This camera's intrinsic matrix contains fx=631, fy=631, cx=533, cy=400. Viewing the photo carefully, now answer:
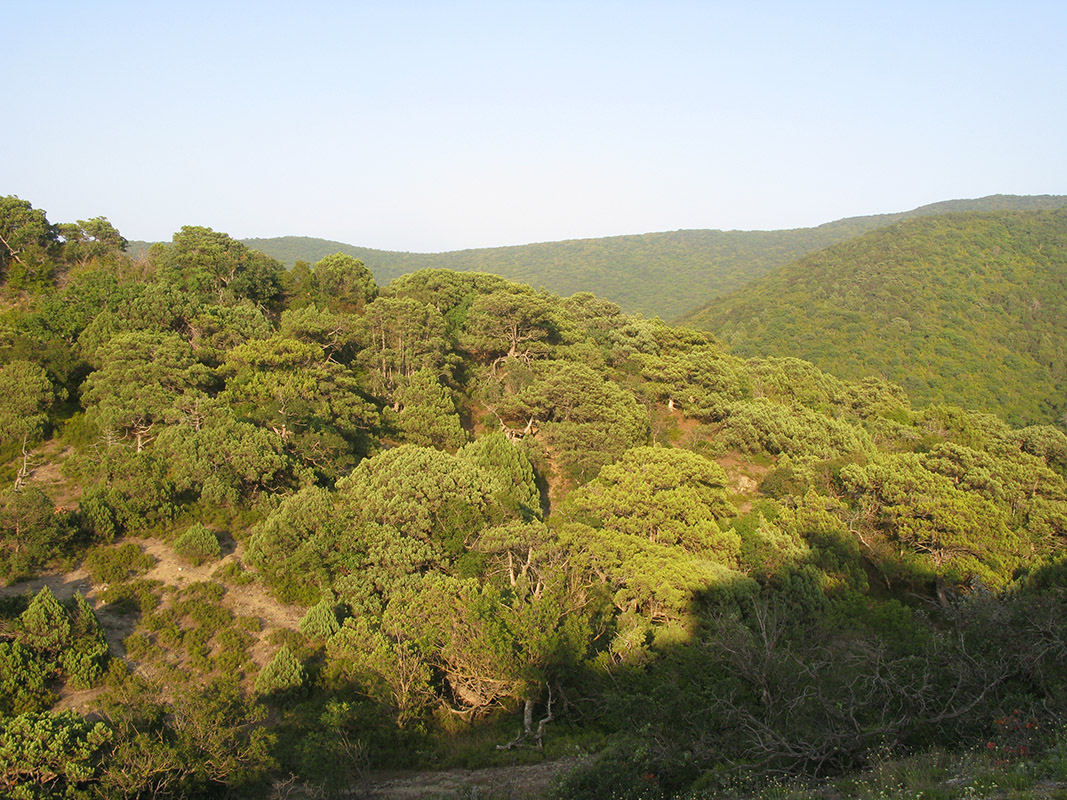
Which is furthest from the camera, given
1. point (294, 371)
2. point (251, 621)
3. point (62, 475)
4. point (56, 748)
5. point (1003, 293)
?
point (1003, 293)

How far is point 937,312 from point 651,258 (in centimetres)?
8039

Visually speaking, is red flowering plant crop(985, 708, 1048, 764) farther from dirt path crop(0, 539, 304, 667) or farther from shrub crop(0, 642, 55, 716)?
shrub crop(0, 642, 55, 716)

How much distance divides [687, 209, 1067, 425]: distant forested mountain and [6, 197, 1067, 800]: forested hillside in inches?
1255

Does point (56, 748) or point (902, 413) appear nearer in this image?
point (56, 748)

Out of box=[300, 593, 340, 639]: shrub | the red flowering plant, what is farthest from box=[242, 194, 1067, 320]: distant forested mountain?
the red flowering plant

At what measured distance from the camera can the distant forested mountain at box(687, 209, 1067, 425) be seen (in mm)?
60875

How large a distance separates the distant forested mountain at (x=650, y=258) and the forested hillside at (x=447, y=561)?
8256cm

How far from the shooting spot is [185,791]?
908 centimetres

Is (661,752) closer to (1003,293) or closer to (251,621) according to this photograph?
(251,621)

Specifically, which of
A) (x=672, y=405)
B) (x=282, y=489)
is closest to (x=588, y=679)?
(x=282, y=489)

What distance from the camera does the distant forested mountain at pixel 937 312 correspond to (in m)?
60.9

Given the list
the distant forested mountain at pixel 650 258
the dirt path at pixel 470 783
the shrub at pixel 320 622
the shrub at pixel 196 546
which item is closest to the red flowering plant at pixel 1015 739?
the dirt path at pixel 470 783

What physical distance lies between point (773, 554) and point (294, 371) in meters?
18.1

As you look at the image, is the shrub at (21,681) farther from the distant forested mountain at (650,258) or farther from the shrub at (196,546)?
the distant forested mountain at (650,258)
